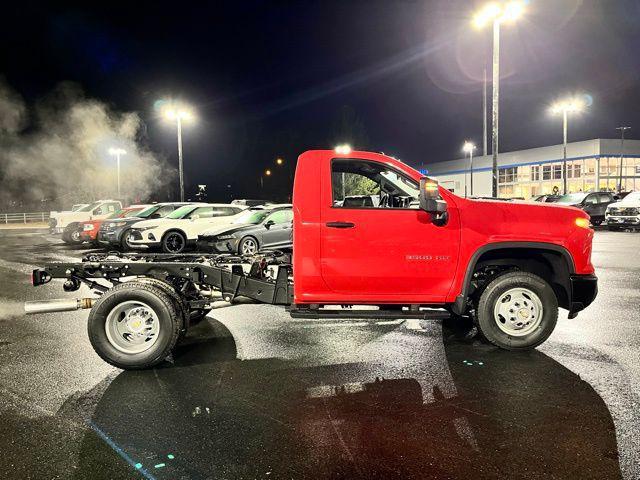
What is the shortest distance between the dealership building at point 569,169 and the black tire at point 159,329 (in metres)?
46.7

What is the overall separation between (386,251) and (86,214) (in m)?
20.6

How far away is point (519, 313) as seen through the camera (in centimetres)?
532

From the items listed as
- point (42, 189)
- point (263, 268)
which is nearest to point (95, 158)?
point (42, 189)

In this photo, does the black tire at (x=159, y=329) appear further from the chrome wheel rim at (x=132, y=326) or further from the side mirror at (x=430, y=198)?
the side mirror at (x=430, y=198)

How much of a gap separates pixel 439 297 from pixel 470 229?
2.47ft

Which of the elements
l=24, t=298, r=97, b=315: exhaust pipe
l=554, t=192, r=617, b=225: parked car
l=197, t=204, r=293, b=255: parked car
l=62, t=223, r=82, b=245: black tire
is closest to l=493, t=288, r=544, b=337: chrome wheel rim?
l=24, t=298, r=97, b=315: exhaust pipe

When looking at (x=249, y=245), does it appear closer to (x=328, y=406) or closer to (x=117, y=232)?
(x=117, y=232)

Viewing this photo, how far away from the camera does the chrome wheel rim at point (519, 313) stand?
5301 millimetres

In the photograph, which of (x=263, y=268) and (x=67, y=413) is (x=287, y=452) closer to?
(x=67, y=413)

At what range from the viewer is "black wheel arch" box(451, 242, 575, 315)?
5051mm

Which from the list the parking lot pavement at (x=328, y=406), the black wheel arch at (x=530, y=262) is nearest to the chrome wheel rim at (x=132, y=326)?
the parking lot pavement at (x=328, y=406)

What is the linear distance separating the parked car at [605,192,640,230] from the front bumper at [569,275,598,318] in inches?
782

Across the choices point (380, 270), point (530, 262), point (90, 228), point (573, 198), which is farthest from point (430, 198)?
point (573, 198)

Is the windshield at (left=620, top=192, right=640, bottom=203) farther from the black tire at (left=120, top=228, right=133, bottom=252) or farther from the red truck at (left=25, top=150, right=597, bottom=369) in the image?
the black tire at (left=120, top=228, right=133, bottom=252)
